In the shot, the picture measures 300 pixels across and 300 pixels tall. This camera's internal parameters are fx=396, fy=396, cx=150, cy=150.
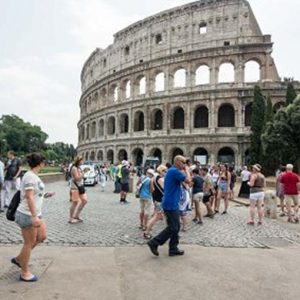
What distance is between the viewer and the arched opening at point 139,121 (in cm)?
4262

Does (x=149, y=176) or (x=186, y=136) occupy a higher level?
(x=186, y=136)

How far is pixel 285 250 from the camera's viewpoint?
7.36m

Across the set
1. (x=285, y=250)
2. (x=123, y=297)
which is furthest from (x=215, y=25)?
(x=123, y=297)

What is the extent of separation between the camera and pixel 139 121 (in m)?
43.5

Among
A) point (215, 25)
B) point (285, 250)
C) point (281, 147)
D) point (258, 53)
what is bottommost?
point (285, 250)

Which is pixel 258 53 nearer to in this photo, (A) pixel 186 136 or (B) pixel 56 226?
(A) pixel 186 136

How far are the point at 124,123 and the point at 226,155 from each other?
43.0 ft

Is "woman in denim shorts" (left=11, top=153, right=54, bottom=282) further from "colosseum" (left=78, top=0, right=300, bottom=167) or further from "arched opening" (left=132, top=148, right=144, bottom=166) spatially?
"arched opening" (left=132, top=148, right=144, bottom=166)

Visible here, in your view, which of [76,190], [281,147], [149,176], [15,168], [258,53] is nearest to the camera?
[149,176]

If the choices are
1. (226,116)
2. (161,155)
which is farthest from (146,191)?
(161,155)

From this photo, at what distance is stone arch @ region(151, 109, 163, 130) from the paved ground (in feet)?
105

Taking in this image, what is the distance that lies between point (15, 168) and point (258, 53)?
3078cm

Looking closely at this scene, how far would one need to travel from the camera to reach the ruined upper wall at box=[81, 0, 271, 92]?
125 feet

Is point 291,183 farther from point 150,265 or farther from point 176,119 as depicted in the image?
point 176,119
